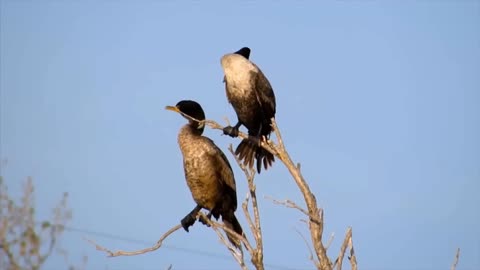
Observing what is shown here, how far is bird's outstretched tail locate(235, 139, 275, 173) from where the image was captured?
7.16 meters

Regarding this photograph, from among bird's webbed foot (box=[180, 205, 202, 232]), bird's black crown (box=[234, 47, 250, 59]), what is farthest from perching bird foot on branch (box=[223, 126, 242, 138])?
bird's black crown (box=[234, 47, 250, 59])

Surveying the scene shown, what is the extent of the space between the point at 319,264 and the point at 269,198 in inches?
18.1

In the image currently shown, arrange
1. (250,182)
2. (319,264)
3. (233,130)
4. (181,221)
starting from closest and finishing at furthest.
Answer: (319,264), (250,182), (181,221), (233,130)

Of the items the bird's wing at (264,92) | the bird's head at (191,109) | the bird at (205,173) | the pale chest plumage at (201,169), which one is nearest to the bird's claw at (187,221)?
the bird at (205,173)

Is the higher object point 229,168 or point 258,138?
point 258,138

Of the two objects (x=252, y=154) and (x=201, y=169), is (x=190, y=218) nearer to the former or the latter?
(x=201, y=169)

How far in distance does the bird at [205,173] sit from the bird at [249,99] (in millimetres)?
667

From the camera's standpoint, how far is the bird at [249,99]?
23.6ft

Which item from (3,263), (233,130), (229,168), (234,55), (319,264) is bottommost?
(3,263)

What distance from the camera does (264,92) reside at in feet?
23.9

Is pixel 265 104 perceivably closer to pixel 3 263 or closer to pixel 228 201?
pixel 228 201

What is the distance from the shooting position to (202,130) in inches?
260

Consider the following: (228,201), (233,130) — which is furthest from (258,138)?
(228,201)

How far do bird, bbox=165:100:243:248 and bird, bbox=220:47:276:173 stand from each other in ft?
2.19
